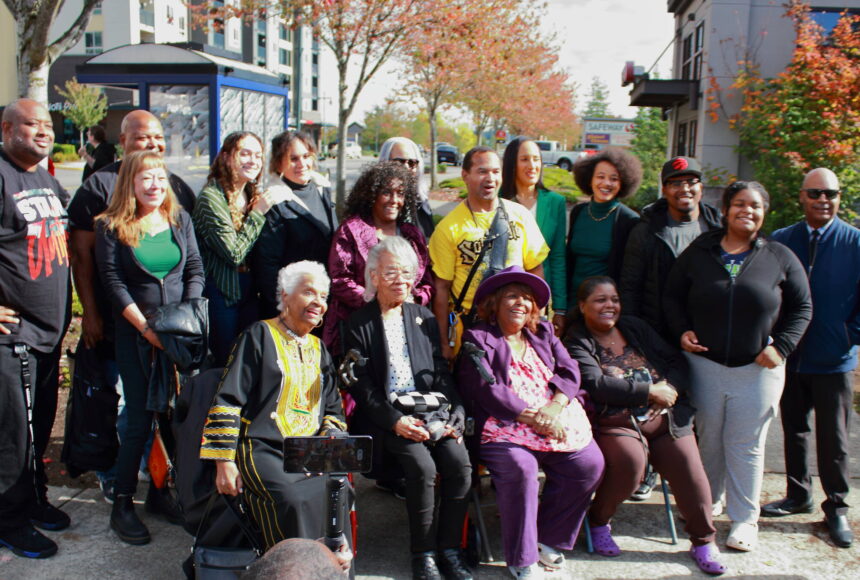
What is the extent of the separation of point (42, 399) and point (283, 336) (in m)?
1.43

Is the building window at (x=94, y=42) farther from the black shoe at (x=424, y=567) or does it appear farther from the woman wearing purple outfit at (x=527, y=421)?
the black shoe at (x=424, y=567)

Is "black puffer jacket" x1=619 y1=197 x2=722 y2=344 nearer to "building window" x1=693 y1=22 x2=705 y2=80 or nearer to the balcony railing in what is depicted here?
"building window" x1=693 y1=22 x2=705 y2=80

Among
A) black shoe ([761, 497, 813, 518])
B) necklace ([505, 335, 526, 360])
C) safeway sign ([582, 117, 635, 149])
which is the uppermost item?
safeway sign ([582, 117, 635, 149])

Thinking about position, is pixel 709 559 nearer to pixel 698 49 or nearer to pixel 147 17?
pixel 698 49

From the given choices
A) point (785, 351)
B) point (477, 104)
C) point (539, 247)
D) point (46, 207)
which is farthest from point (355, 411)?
point (477, 104)

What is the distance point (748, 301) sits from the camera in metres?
3.91

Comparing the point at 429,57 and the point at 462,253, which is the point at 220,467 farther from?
the point at 429,57

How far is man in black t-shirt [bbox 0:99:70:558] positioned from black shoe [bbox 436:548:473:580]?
1944 mm

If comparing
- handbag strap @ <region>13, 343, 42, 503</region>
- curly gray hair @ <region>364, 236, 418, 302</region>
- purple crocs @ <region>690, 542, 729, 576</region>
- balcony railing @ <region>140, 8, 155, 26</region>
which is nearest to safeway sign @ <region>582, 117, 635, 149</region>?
balcony railing @ <region>140, 8, 155, 26</region>

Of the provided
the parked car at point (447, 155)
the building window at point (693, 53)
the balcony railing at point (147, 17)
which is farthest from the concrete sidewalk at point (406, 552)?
the parked car at point (447, 155)

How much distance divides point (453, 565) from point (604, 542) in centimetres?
89

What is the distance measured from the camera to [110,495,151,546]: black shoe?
3762mm

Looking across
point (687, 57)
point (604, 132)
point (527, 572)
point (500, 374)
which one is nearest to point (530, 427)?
point (500, 374)

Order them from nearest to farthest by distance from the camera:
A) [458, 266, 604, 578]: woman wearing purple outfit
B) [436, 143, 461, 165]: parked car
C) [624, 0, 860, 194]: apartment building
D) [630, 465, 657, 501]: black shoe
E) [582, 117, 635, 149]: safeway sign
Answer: [458, 266, 604, 578]: woman wearing purple outfit, [630, 465, 657, 501]: black shoe, [624, 0, 860, 194]: apartment building, [582, 117, 635, 149]: safeway sign, [436, 143, 461, 165]: parked car
